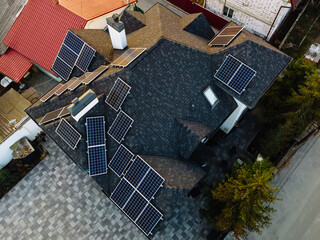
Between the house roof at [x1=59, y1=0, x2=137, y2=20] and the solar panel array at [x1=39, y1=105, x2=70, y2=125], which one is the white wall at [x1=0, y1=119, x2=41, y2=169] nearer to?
the solar panel array at [x1=39, y1=105, x2=70, y2=125]

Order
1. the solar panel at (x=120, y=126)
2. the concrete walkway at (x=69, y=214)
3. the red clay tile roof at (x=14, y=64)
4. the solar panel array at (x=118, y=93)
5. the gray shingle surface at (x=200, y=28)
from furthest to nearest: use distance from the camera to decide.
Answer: the red clay tile roof at (x=14, y=64) < the gray shingle surface at (x=200, y=28) < the concrete walkway at (x=69, y=214) < the solar panel at (x=120, y=126) < the solar panel array at (x=118, y=93)

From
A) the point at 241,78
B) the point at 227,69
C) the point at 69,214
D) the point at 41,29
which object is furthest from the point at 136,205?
the point at 41,29

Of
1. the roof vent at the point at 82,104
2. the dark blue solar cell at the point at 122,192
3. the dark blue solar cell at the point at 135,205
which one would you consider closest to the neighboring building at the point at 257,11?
the roof vent at the point at 82,104

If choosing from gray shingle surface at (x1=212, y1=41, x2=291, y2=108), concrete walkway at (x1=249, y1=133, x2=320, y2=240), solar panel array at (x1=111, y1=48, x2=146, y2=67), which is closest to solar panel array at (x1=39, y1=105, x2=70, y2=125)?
solar panel array at (x1=111, y1=48, x2=146, y2=67)

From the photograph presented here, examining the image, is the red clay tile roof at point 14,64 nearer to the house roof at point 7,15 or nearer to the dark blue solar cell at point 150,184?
the house roof at point 7,15

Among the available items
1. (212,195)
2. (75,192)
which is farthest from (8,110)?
(212,195)

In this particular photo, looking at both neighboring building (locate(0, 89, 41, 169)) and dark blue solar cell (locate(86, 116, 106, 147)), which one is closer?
dark blue solar cell (locate(86, 116, 106, 147))
